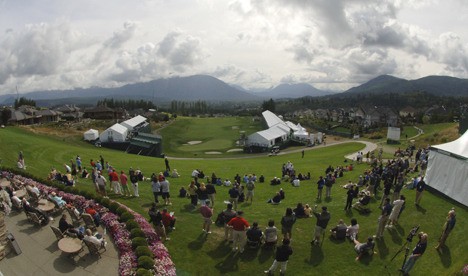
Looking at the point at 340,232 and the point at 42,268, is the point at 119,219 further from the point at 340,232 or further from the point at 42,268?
the point at 340,232

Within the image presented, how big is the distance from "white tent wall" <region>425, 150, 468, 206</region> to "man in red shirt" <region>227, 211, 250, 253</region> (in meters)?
14.9

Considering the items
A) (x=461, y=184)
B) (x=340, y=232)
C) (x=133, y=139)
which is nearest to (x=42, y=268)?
(x=340, y=232)

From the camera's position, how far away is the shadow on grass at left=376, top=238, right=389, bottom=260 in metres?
15.5

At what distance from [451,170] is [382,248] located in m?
9.97

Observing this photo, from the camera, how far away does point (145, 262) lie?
13.7 metres

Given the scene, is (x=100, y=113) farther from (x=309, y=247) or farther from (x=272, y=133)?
(x=309, y=247)

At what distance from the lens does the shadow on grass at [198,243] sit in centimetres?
1623

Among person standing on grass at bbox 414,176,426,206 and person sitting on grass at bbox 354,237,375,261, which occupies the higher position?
person standing on grass at bbox 414,176,426,206

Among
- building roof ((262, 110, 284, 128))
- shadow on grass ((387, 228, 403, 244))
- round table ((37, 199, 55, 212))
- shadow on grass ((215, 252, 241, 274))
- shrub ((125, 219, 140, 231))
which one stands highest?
round table ((37, 199, 55, 212))

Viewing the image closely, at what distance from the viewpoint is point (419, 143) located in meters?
57.9

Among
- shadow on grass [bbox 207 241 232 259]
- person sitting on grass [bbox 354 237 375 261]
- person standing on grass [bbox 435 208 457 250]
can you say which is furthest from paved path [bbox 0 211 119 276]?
person standing on grass [bbox 435 208 457 250]

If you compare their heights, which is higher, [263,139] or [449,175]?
[449,175]

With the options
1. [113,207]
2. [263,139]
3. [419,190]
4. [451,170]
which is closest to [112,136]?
[263,139]

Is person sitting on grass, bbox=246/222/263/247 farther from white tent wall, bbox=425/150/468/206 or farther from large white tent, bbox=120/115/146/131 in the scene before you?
large white tent, bbox=120/115/146/131
